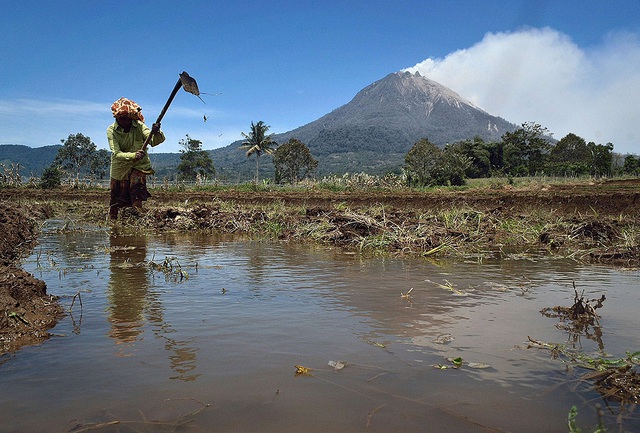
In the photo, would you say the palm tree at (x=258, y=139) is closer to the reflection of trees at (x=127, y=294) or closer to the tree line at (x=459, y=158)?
the tree line at (x=459, y=158)

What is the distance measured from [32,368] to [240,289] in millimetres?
1993

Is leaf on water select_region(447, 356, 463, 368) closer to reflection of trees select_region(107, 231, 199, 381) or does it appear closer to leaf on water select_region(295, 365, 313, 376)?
leaf on water select_region(295, 365, 313, 376)

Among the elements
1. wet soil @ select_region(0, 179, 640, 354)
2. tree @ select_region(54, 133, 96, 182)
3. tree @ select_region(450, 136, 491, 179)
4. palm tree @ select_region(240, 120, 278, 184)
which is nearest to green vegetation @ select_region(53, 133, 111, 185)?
tree @ select_region(54, 133, 96, 182)

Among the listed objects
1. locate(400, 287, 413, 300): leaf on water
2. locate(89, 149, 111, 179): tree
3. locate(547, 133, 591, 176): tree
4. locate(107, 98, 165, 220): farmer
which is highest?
locate(547, 133, 591, 176): tree

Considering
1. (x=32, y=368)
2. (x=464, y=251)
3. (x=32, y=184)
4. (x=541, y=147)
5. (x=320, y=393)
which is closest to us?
(x=320, y=393)

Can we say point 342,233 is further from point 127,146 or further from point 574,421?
point 574,421

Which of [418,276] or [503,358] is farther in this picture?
[418,276]

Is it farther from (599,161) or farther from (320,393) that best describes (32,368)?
(599,161)

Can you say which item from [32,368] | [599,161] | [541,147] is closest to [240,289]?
[32,368]

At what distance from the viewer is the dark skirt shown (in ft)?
33.9

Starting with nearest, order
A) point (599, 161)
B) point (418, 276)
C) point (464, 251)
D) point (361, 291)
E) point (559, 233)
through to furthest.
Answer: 1. point (361, 291)
2. point (418, 276)
3. point (464, 251)
4. point (559, 233)
5. point (599, 161)

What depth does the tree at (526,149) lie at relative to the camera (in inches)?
2519

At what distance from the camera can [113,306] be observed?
127 inches

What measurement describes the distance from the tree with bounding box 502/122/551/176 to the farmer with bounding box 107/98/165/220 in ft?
194
